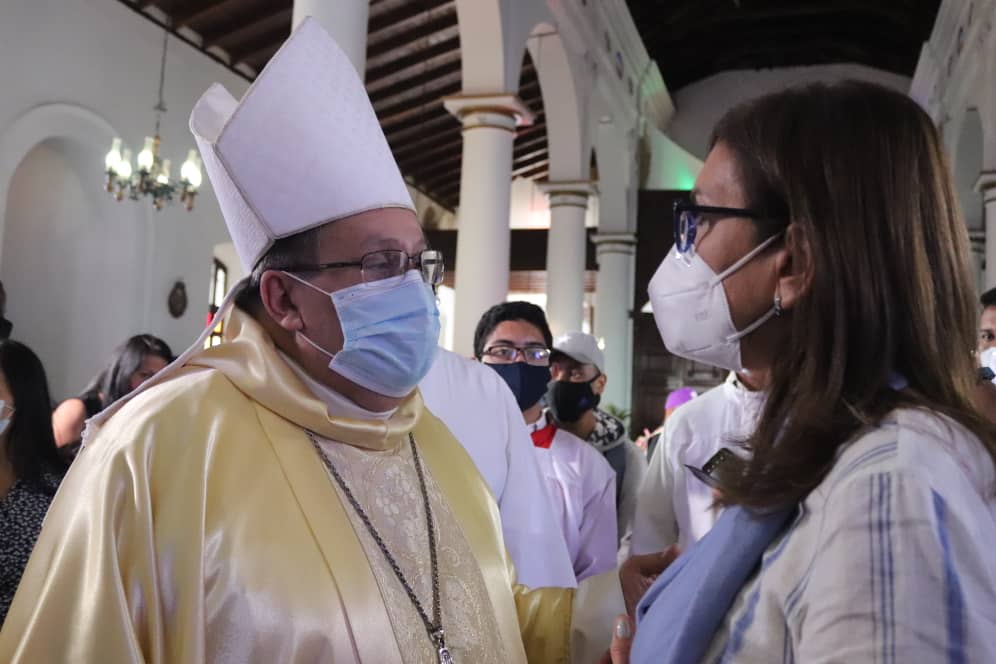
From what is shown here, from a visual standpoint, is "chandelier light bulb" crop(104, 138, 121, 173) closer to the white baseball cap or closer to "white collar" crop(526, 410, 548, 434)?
the white baseball cap

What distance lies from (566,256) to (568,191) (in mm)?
836

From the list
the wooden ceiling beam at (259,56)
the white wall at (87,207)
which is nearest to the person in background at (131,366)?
the white wall at (87,207)

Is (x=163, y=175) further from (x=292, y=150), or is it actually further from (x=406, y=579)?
(x=406, y=579)

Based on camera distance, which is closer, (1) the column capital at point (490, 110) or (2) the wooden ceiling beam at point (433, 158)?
(1) the column capital at point (490, 110)

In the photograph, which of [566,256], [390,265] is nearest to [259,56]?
[566,256]

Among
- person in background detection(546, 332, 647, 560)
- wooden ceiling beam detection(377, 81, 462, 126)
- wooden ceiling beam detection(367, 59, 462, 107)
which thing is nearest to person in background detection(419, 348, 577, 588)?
person in background detection(546, 332, 647, 560)

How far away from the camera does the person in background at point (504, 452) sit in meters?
2.47

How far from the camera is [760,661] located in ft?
3.04

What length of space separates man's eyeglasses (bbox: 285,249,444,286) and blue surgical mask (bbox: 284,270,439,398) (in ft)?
Result: 0.05

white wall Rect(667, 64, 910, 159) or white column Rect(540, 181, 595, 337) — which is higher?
white wall Rect(667, 64, 910, 159)

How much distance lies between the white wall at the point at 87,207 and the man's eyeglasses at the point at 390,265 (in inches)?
266

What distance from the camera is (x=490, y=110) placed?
7484 millimetres

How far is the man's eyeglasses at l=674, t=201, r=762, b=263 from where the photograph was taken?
1.16 meters

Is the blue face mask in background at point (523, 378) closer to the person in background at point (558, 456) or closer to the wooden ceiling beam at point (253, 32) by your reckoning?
the person in background at point (558, 456)
